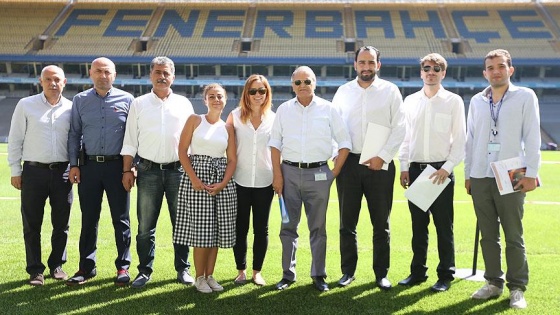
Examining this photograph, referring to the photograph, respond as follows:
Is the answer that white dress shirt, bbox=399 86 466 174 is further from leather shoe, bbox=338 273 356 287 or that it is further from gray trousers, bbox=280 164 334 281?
leather shoe, bbox=338 273 356 287

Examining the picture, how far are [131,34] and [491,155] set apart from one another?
118 feet

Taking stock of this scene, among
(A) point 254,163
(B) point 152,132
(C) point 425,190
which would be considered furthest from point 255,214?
(C) point 425,190

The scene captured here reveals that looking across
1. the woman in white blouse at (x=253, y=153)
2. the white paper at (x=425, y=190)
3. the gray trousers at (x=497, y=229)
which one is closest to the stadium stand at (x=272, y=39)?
the woman in white blouse at (x=253, y=153)

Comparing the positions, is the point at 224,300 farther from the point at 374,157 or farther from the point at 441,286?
the point at 441,286

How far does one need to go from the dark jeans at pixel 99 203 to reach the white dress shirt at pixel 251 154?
43.2 inches

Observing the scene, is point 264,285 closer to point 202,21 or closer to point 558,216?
point 558,216

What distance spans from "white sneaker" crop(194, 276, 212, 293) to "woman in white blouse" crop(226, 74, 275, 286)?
1.76 feet

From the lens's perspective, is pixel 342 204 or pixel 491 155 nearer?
pixel 491 155

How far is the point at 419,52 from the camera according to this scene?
35.1 meters

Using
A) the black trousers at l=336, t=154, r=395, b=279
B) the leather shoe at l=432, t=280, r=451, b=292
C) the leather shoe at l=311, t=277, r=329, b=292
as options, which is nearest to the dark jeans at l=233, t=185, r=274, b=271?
the leather shoe at l=311, t=277, r=329, b=292

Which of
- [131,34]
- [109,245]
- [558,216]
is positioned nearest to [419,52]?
[131,34]

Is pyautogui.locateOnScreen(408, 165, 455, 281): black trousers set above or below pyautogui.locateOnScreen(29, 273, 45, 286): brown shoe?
above

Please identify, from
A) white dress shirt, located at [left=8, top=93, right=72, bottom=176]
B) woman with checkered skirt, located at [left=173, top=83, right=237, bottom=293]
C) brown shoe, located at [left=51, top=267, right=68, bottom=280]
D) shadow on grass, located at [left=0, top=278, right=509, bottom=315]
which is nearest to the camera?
shadow on grass, located at [left=0, top=278, right=509, bottom=315]

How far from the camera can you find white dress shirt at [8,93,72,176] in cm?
475
